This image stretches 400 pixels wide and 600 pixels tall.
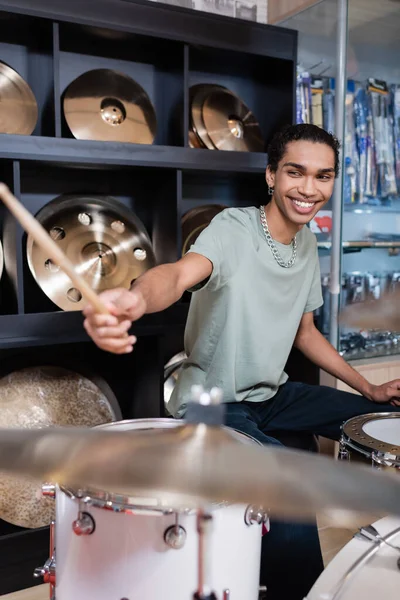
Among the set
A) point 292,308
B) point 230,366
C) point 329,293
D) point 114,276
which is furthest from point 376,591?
point 329,293

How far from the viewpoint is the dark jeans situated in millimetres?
1388

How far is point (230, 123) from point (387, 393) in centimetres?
123

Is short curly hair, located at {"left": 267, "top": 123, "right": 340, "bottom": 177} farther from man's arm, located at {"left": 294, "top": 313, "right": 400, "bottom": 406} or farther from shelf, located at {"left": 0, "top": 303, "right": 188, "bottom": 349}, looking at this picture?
shelf, located at {"left": 0, "top": 303, "right": 188, "bottom": 349}

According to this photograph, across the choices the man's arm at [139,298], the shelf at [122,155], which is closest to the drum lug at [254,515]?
the man's arm at [139,298]

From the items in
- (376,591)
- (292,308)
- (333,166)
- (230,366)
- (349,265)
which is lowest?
(376,591)

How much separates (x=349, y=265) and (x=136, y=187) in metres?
0.97

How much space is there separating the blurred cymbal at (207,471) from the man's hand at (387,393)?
1208mm

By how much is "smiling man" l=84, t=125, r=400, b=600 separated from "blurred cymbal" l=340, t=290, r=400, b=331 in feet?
2.23

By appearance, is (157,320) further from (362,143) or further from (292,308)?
(362,143)

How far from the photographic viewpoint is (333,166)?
181cm

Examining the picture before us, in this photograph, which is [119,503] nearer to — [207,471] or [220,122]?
[207,471]

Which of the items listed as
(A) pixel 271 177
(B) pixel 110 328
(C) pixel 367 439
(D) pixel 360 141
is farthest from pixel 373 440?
(D) pixel 360 141

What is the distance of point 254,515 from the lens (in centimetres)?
107

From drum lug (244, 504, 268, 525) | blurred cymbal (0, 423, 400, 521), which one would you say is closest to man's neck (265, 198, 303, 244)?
drum lug (244, 504, 268, 525)
